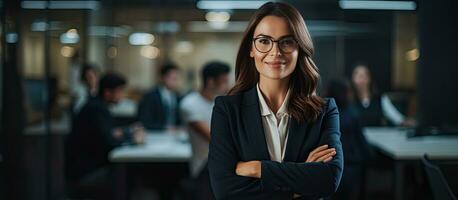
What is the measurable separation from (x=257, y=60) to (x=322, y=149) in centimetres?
38

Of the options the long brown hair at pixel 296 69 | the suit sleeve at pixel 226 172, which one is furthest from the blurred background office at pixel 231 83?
the suit sleeve at pixel 226 172

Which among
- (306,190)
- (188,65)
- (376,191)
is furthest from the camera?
(188,65)

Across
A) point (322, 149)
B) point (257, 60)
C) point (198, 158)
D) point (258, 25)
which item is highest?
point (258, 25)

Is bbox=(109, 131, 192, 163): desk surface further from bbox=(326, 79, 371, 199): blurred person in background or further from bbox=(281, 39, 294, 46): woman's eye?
bbox=(281, 39, 294, 46): woman's eye

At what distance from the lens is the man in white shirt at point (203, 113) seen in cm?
351

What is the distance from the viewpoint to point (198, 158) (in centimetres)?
363

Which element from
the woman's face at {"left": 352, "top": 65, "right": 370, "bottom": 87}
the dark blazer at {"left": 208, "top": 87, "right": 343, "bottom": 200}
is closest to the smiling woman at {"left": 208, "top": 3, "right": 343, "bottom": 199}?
the dark blazer at {"left": 208, "top": 87, "right": 343, "bottom": 200}

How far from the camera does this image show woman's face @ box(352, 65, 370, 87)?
15.2 ft

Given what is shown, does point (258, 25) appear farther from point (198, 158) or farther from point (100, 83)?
point (100, 83)

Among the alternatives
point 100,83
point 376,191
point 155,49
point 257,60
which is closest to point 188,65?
point 155,49

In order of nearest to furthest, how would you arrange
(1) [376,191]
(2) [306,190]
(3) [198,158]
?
(2) [306,190] → (3) [198,158] → (1) [376,191]

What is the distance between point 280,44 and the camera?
74.9 inches

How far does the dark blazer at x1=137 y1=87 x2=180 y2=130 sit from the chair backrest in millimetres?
2961

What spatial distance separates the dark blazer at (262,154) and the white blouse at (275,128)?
2cm
